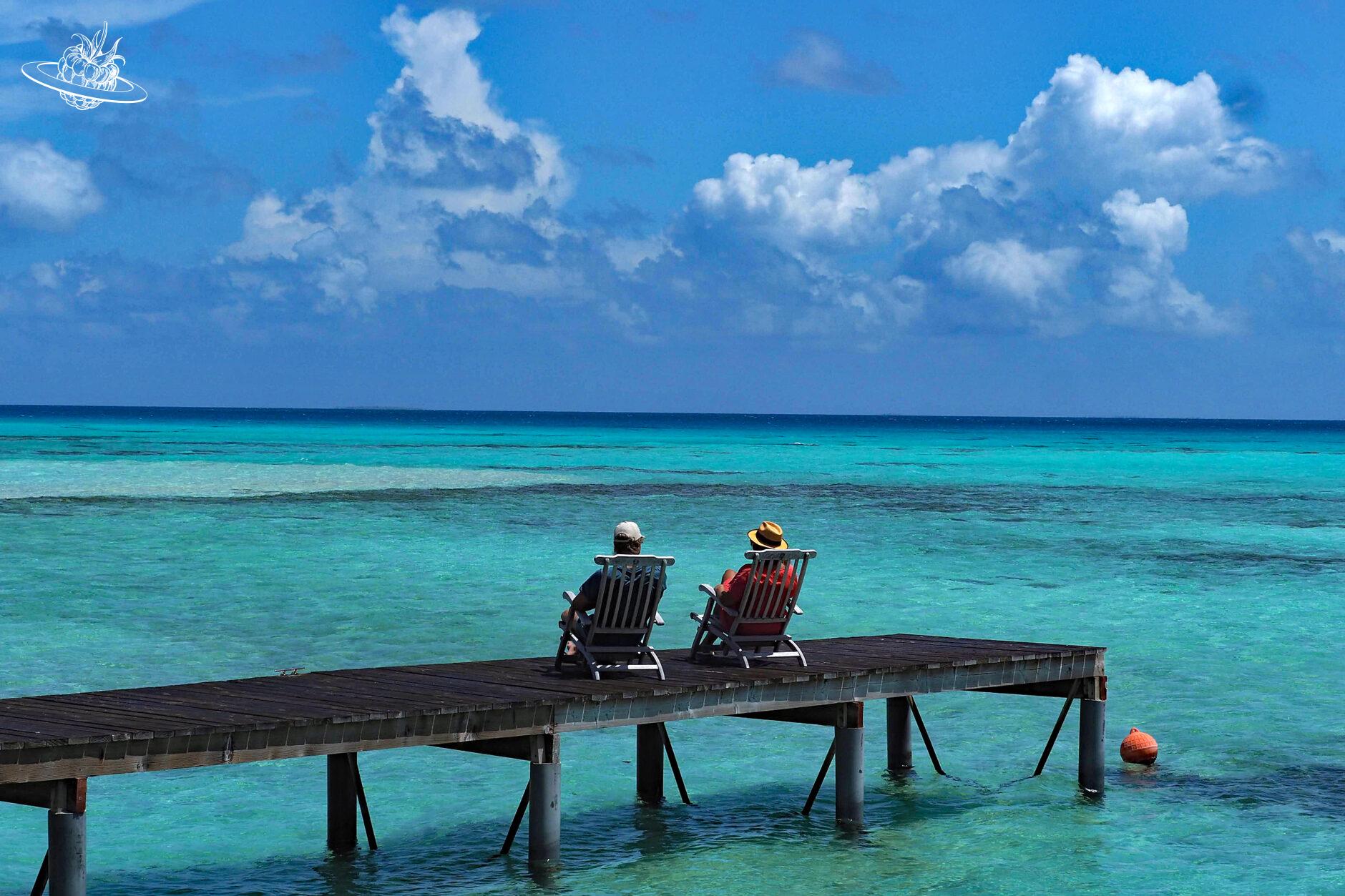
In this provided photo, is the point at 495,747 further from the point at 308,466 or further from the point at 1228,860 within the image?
the point at 308,466

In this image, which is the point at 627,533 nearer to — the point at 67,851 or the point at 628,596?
the point at 628,596

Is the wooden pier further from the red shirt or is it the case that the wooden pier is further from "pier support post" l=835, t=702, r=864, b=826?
the red shirt

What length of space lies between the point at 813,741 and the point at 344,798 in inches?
190

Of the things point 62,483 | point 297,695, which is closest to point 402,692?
point 297,695

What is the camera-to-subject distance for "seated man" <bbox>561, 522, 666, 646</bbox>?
32.4 feet

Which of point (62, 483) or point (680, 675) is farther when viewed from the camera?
point (62, 483)

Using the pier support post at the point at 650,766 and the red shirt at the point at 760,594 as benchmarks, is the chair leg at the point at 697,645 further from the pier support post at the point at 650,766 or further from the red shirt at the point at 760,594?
the pier support post at the point at 650,766

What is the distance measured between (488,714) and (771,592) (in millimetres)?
2427

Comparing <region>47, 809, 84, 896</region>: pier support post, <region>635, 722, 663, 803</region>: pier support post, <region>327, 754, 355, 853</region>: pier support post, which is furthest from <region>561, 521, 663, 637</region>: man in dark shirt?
<region>47, 809, 84, 896</region>: pier support post

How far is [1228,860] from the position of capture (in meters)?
10.4

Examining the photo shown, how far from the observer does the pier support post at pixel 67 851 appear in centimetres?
770

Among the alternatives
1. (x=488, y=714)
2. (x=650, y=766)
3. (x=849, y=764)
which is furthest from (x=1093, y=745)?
(x=488, y=714)

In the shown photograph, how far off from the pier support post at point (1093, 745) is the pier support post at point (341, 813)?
5189 millimetres

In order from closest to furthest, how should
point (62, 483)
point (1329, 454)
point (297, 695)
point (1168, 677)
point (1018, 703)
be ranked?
1. point (297, 695)
2. point (1018, 703)
3. point (1168, 677)
4. point (62, 483)
5. point (1329, 454)
